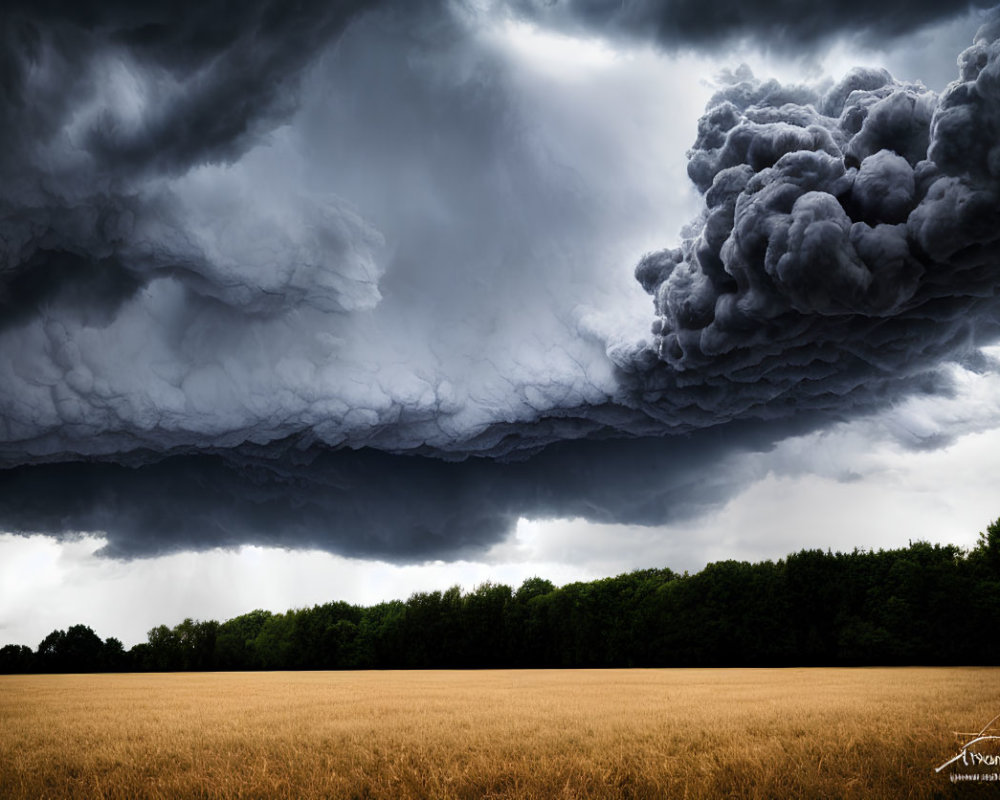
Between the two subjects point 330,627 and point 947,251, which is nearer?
point 947,251

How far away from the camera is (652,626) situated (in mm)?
76000

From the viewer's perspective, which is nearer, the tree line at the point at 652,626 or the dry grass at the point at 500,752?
the dry grass at the point at 500,752

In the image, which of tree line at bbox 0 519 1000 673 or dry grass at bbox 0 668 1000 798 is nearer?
dry grass at bbox 0 668 1000 798

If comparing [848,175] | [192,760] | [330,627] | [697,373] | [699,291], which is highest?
[848,175]

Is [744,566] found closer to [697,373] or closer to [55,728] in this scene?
[697,373]

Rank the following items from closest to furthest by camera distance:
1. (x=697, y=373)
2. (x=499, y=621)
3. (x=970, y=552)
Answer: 1. (x=697, y=373)
2. (x=970, y=552)
3. (x=499, y=621)

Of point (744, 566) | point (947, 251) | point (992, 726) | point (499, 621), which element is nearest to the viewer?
point (992, 726)

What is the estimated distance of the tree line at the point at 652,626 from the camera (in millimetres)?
60625

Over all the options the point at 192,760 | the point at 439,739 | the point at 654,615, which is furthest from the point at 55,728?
the point at 654,615

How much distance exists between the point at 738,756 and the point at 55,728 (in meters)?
17.7

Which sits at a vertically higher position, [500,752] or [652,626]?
[500,752]

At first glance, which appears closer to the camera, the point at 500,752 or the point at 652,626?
the point at 500,752

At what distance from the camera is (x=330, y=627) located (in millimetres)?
97375

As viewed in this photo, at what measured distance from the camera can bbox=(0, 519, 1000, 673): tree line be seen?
6062cm
